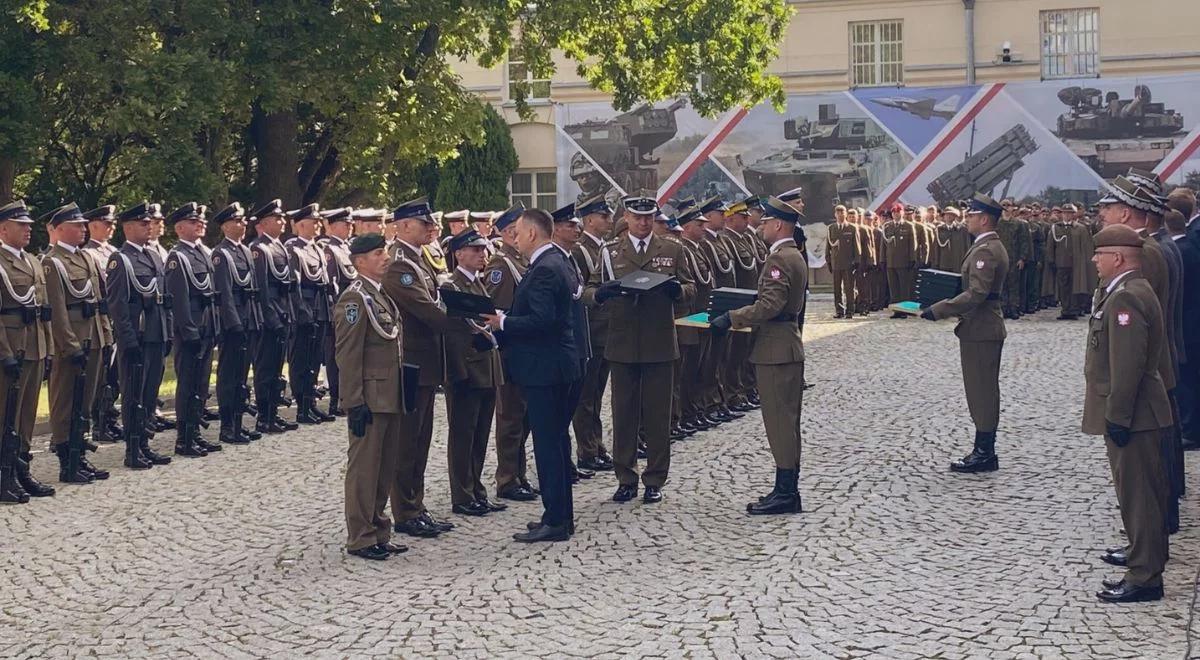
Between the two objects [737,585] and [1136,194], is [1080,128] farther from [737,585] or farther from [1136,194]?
[737,585]

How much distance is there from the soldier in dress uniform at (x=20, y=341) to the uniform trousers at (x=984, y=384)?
7088mm

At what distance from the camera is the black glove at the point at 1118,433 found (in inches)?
316

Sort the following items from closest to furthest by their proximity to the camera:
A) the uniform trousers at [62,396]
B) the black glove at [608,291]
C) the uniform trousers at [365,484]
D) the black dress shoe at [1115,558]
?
the black dress shoe at [1115,558] → the uniform trousers at [365,484] → the black glove at [608,291] → the uniform trousers at [62,396]

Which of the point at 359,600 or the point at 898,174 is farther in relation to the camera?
the point at 898,174

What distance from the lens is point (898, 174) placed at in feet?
118

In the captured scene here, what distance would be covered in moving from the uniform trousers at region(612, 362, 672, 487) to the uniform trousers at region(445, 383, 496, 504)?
942 millimetres

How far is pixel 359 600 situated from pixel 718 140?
1167 inches

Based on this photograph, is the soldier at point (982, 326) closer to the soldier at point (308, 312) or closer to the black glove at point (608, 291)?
the black glove at point (608, 291)

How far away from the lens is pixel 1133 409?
804cm

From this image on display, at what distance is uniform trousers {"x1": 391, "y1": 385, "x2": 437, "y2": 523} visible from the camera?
1016 centimetres

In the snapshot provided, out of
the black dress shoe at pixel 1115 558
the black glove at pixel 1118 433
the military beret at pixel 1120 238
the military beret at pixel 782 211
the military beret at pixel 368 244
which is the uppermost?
the military beret at pixel 782 211

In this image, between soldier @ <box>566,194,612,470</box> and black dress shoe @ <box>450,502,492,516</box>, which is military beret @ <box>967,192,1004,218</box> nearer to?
soldier @ <box>566,194,612,470</box>

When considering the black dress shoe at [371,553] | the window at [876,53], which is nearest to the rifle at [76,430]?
the black dress shoe at [371,553]

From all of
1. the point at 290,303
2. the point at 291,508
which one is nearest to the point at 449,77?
the point at 290,303
